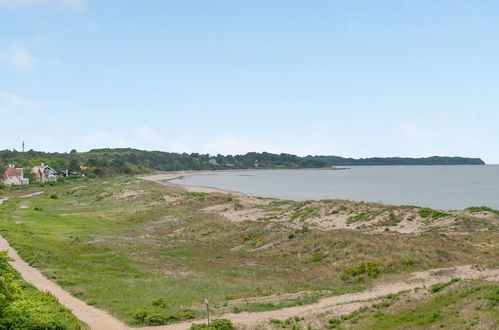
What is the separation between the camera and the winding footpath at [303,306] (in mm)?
A: 25386

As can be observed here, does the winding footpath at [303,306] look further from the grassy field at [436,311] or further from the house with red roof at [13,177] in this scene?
the house with red roof at [13,177]

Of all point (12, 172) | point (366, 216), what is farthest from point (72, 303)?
point (12, 172)

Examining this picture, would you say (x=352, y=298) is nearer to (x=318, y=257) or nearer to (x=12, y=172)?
(x=318, y=257)

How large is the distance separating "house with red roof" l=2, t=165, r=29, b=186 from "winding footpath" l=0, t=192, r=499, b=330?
152 metres

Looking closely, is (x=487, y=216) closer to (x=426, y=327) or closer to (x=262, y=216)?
(x=262, y=216)

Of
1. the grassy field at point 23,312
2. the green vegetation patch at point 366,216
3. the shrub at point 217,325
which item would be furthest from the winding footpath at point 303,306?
the green vegetation patch at point 366,216

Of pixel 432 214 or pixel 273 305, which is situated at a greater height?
pixel 432 214

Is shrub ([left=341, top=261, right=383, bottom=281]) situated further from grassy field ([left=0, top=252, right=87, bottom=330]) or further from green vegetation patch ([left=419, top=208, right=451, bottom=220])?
green vegetation patch ([left=419, top=208, right=451, bottom=220])

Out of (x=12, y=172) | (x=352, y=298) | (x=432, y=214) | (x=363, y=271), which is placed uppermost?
(x=12, y=172)

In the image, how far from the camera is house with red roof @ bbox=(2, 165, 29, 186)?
568 feet

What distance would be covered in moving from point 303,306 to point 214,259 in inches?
855

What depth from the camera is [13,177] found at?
17638cm

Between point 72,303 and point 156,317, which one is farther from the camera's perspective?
point 72,303

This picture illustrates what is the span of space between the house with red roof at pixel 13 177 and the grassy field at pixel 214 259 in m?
114
